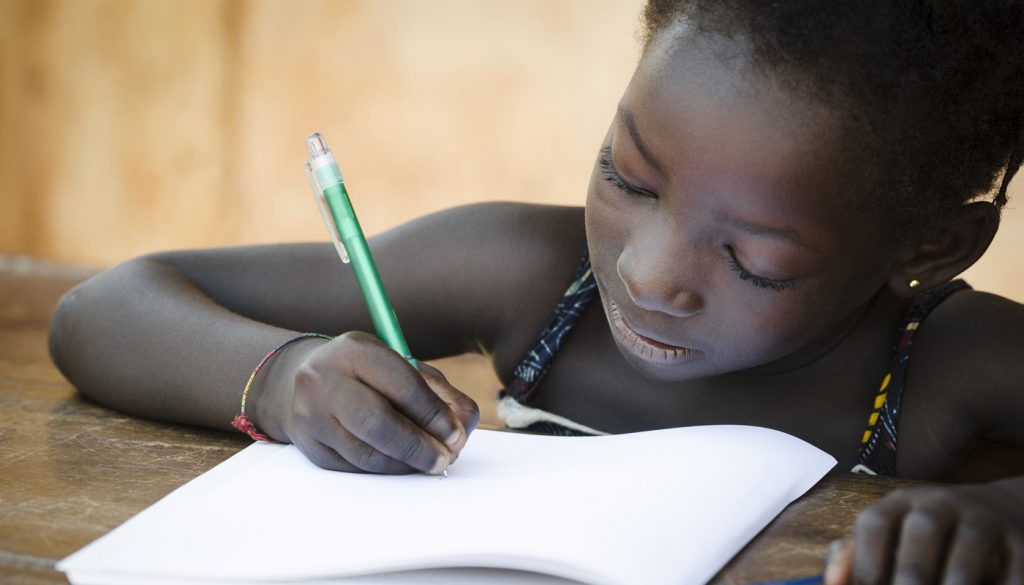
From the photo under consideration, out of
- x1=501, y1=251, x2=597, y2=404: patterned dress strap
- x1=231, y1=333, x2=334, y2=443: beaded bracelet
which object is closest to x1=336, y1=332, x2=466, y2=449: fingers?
x1=231, y1=333, x2=334, y2=443: beaded bracelet

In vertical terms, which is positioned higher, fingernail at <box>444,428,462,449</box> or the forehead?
the forehead

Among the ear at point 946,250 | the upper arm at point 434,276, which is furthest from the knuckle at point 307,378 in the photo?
the ear at point 946,250

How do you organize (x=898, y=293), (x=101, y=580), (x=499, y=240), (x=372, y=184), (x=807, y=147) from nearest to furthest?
1. (x=101, y=580)
2. (x=807, y=147)
3. (x=898, y=293)
4. (x=499, y=240)
5. (x=372, y=184)

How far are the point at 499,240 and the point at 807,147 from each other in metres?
0.43

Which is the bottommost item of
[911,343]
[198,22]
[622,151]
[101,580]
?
[101,580]

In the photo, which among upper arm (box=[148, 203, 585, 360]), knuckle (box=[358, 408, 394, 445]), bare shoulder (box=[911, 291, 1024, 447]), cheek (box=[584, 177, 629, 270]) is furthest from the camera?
upper arm (box=[148, 203, 585, 360])

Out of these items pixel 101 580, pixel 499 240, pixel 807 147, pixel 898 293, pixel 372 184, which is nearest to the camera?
pixel 101 580

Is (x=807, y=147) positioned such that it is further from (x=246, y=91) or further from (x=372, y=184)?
(x=246, y=91)

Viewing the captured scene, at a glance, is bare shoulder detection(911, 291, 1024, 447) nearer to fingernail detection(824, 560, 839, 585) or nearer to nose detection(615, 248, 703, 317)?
nose detection(615, 248, 703, 317)

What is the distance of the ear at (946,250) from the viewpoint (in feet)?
2.87

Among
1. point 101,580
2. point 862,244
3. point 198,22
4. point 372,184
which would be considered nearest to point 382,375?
point 101,580

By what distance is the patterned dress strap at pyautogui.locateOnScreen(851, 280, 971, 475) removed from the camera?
98cm

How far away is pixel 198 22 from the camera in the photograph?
8.48 feet

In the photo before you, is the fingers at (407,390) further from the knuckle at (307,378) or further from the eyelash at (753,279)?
the eyelash at (753,279)
